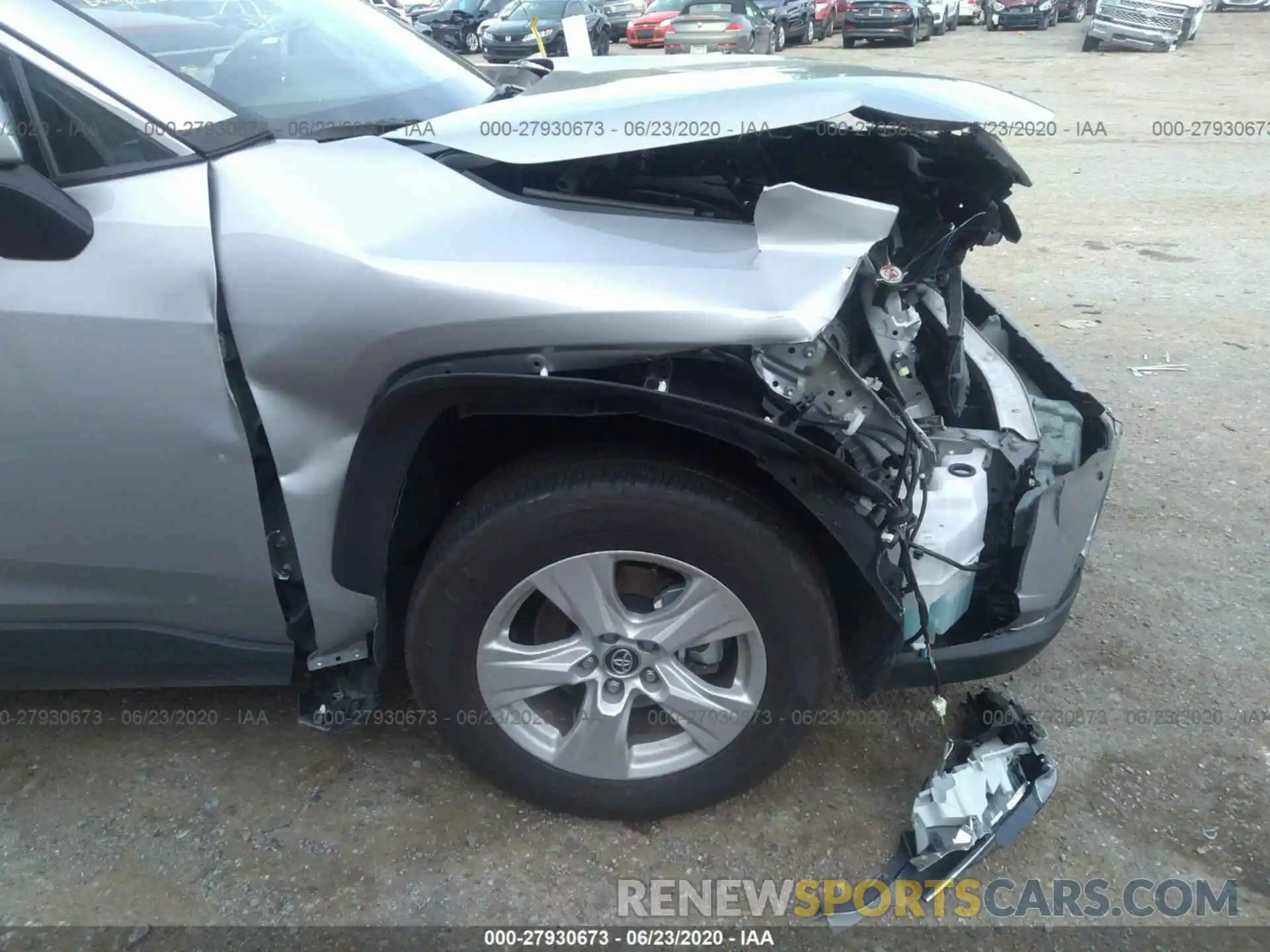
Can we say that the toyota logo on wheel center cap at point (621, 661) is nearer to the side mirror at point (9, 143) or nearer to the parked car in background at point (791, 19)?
the side mirror at point (9, 143)

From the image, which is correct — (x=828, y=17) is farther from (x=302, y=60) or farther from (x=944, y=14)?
(x=302, y=60)

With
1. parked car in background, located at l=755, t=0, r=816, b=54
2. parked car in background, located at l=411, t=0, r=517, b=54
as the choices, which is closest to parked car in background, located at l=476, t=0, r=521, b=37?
parked car in background, located at l=411, t=0, r=517, b=54

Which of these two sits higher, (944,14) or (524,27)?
(524,27)

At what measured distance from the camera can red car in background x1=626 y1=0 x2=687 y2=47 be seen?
18578mm

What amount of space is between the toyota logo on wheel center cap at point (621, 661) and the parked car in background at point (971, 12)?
31.0m

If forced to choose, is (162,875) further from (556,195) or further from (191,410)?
(556,195)

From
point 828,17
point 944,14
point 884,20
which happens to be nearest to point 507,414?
point 884,20

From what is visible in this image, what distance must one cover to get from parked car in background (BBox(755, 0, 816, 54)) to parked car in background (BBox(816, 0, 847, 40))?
1.28 feet

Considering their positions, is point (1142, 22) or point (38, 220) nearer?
point (38, 220)

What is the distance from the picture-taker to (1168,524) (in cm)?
345

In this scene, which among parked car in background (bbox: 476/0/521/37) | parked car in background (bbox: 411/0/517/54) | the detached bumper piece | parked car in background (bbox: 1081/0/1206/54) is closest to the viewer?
the detached bumper piece

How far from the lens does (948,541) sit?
2207 mm

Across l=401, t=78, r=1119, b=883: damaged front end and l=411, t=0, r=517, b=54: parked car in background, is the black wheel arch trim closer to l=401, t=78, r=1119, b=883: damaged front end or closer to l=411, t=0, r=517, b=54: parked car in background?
l=401, t=78, r=1119, b=883: damaged front end

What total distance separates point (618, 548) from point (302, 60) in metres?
1.58
